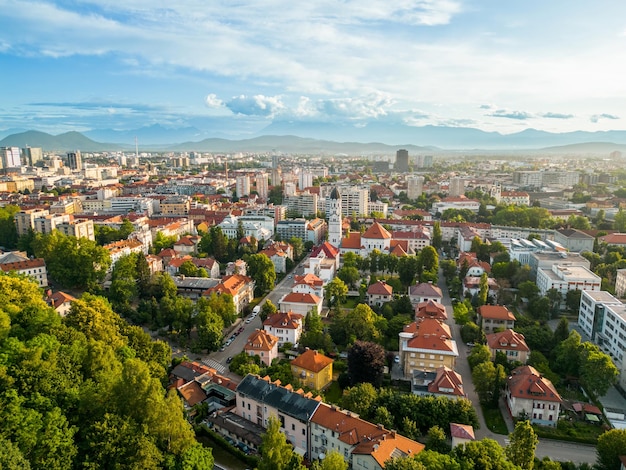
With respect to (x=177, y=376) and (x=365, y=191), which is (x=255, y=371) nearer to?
(x=177, y=376)

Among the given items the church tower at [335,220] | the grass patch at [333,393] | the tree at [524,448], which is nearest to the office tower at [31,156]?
the church tower at [335,220]

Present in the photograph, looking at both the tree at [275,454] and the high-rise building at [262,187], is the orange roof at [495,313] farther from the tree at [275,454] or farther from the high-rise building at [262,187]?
the high-rise building at [262,187]

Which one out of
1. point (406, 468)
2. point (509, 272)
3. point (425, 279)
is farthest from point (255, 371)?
point (509, 272)

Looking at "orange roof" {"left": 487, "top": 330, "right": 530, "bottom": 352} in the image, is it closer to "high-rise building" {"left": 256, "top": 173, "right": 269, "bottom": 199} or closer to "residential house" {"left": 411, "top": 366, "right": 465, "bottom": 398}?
"residential house" {"left": 411, "top": 366, "right": 465, "bottom": 398}

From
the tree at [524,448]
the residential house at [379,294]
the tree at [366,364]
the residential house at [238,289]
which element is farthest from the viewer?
the residential house at [379,294]

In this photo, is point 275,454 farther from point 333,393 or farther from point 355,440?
point 333,393

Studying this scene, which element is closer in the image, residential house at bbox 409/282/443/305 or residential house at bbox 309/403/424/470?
residential house at bbox 309/403/424/470

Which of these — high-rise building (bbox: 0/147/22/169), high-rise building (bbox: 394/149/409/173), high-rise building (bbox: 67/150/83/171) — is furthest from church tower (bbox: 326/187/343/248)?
high-rise building (bbox: 0/147/22/169)
